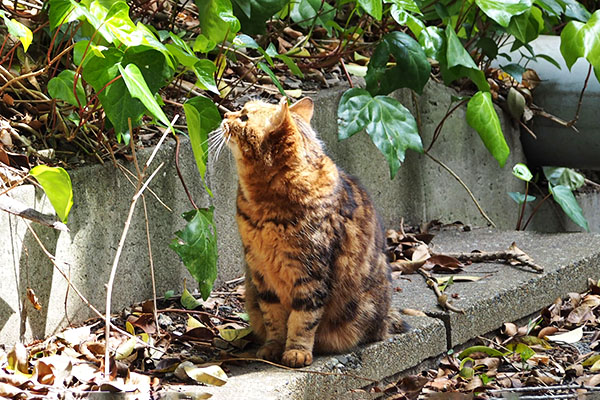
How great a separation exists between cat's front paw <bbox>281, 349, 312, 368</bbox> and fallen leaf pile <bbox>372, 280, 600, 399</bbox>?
13.4 inches

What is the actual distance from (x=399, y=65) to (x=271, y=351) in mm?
1904

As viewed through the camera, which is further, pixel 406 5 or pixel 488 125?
pixel 488 125

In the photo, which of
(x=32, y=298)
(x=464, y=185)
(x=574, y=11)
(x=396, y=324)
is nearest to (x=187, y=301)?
(x=32, y=298)

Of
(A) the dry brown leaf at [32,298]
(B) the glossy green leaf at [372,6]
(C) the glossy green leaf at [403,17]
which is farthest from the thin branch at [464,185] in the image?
(A) the dry brown leaf at [32,298]

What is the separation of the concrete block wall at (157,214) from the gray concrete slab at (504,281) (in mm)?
357

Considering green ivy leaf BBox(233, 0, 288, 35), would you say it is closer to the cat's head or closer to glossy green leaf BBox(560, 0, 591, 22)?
the cat's head

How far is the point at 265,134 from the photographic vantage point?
10.5 feet

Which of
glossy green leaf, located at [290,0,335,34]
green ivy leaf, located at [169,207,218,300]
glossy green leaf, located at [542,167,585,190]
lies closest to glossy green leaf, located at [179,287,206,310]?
green ivy leaf, located at [169,207,218,300]

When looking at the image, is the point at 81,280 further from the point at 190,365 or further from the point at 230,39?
the point at 230,39

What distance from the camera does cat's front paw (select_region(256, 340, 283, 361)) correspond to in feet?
10.7

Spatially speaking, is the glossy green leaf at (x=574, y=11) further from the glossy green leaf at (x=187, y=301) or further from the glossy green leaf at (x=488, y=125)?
the glossy green leaf at (x=187, y=301)

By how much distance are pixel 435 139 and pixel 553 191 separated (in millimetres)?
757

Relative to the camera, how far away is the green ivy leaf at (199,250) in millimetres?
3451

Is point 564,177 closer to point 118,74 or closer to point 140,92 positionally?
point 118,74
